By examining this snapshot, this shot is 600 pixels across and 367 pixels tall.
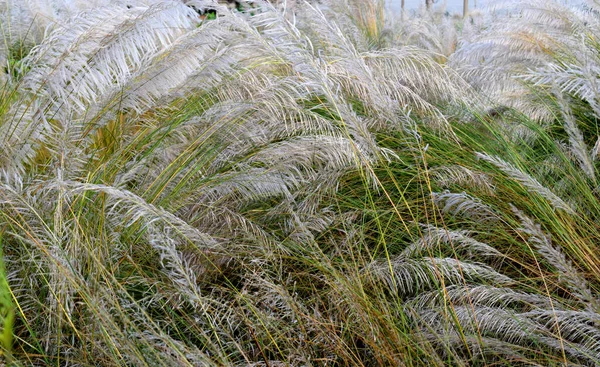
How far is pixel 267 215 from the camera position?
8.23ft

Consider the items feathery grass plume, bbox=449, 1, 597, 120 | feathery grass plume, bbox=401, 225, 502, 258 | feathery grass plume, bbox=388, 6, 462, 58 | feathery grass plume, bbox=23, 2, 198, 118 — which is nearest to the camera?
feathery grass plume, bbox=401, 225, 502, 258

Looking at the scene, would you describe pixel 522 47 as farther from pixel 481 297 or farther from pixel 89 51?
pixel 89 51

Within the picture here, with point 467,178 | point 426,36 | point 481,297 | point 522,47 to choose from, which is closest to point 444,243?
point 467,178

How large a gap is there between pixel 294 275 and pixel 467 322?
0.63m

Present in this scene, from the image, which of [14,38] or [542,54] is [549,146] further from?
[14,38]

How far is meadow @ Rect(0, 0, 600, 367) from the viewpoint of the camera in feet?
5.87

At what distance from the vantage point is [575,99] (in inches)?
138

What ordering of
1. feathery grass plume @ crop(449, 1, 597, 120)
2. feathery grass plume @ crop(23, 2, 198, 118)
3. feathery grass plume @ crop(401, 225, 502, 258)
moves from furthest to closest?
feathery grass plume @ crop(449, 1, 597, 120)
feathery grass plume @ crop(23, 2, 198, 118)
feathery grass plume @ crop(401, 225, 502, 258)

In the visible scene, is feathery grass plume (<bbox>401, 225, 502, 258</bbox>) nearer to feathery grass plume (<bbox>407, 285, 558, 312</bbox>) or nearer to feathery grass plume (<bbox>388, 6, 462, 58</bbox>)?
feathery grass plume (<bbox>407, 285, 558, 312</bbox>)

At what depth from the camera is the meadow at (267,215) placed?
1.79m

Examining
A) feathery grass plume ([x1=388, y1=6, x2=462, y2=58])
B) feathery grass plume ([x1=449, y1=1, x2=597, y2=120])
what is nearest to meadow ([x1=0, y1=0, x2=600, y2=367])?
feathery grass plume ([x1=449, y1=1, x2=597, y2=120])

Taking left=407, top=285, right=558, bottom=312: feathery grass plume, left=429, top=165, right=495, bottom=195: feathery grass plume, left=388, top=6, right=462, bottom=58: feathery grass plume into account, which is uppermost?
left=429, top=165, right=495, bottom=195: feathery grass plume

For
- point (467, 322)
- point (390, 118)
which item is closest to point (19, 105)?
point (390, 118)

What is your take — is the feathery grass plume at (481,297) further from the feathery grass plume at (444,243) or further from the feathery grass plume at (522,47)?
the feathery grass plume at (522,47)
